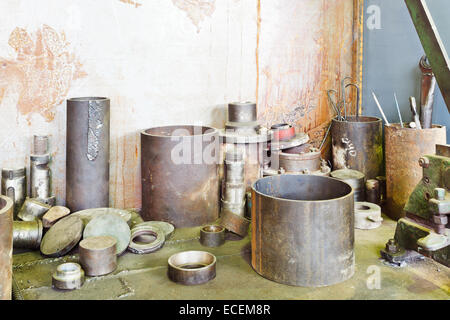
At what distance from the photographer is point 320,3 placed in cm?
386

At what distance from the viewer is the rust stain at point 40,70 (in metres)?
2.89

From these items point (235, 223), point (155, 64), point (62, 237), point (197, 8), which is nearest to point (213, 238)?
point (235, 223)

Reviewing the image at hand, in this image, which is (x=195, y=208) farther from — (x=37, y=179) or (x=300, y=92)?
(x=300, y=92)

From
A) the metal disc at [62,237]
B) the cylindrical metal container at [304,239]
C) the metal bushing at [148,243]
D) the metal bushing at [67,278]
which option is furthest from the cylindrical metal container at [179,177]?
the metal bushing at [67,278]

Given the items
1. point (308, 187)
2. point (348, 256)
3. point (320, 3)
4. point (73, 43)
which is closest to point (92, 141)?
point (73, 43)

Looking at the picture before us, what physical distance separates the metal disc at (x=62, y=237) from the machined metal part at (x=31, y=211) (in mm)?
189

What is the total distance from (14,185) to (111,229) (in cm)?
74

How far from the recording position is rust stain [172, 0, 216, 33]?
333cm

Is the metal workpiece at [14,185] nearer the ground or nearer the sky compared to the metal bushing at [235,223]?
nearer the sky

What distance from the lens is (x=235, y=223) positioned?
9.36 feet

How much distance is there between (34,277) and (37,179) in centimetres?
80

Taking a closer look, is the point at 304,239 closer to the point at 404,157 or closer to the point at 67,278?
the point at 67,278

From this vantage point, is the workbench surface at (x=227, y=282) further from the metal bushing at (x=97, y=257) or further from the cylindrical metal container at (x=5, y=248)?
the cylindrical metal container at (x=5, y=248)
